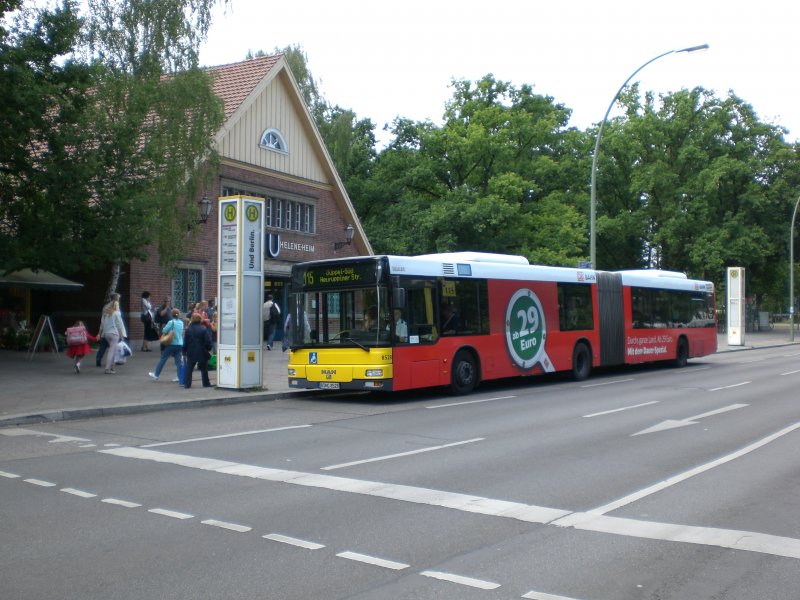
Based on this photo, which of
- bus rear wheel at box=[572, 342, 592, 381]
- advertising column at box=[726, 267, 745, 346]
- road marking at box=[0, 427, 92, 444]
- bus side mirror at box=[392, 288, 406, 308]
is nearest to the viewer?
road marking at box=[0, 427, 92, 444]

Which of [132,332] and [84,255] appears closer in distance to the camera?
[84,255]

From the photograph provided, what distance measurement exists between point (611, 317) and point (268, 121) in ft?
48.8

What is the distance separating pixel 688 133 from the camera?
Answer: 53.3 m

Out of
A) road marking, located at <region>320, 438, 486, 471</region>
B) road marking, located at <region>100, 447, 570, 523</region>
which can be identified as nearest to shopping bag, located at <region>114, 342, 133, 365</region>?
road marking, located at <region>100, 447, 570, 523</region>

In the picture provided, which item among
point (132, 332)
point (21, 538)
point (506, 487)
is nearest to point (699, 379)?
point (506, 487)

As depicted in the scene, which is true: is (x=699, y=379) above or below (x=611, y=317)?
below

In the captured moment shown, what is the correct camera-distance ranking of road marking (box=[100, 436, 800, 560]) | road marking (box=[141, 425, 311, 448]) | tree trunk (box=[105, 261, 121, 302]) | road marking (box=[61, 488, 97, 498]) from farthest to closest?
tree trunk (box=[105, 261, 121, 302]) < road marking (box=[141, 425, 311, 448]) < road marking (box=[61, 488, 97, 498]) < road marking (box=[100, 436, 800, 560])

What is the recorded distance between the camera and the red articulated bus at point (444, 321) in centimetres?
1578

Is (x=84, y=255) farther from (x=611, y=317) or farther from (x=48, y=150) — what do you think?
(x=611, y=317)

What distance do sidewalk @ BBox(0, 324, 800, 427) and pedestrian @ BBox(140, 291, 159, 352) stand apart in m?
3.44

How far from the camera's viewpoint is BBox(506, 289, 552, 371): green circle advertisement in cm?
1892

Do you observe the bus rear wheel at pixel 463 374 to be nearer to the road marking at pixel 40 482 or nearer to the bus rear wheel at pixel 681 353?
the road marking at pixel 40 482

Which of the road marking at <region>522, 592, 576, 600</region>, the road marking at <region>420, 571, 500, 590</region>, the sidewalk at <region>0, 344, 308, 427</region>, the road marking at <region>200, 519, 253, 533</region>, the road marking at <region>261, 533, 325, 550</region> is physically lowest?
the road marking at <region>522, 592, 576, 600</region>

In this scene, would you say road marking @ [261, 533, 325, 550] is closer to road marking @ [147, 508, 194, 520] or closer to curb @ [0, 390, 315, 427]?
road marking @ [147, 508, 194, 520]
